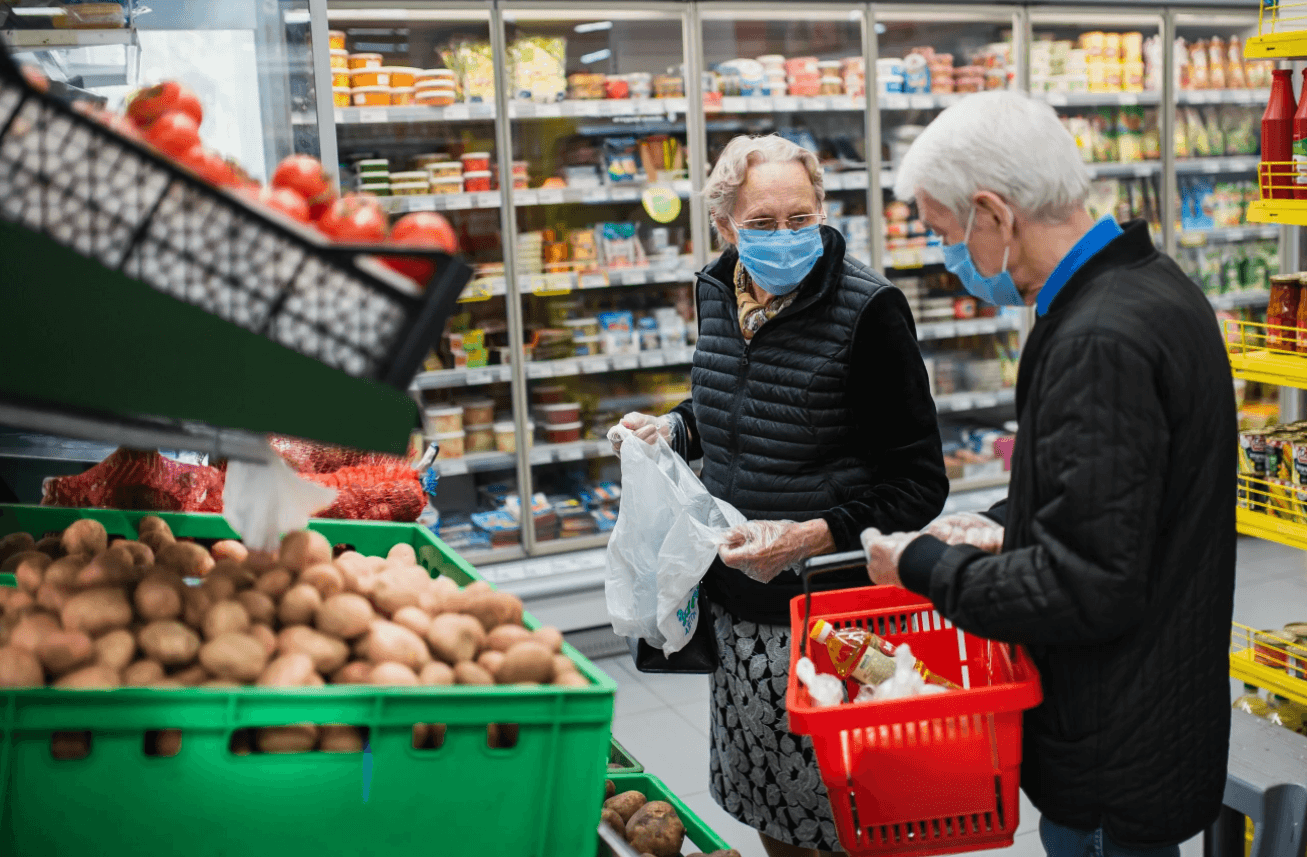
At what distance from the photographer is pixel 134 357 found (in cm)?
85

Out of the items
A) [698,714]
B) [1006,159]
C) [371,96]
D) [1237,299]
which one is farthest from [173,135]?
[1237,299]

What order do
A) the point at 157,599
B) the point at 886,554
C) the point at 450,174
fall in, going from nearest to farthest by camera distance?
the point at 157,599
the point at 886,554
the point at 450,174

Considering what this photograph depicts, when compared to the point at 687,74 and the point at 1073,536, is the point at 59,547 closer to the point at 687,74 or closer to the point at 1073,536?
the point at 1073,536

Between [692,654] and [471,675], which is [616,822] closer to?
[692,654]

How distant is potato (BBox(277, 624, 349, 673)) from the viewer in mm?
1043

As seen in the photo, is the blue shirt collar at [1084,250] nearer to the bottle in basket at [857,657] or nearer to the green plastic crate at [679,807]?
the bottle in basket at [857,657]

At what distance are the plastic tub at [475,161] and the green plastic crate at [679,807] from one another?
2815 millimetres

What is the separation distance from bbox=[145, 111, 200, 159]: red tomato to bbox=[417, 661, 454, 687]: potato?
501 millimetres

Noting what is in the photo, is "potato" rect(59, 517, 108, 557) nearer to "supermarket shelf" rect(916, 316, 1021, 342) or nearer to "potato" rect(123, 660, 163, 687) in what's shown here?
"potato" rect(123, 660, 163, 687)

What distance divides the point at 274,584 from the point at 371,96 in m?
3.27

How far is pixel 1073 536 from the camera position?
4.18 ft

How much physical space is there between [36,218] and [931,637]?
1.30 metres

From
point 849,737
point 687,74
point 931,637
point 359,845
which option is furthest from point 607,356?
point 359,845

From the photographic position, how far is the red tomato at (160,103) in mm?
1060
